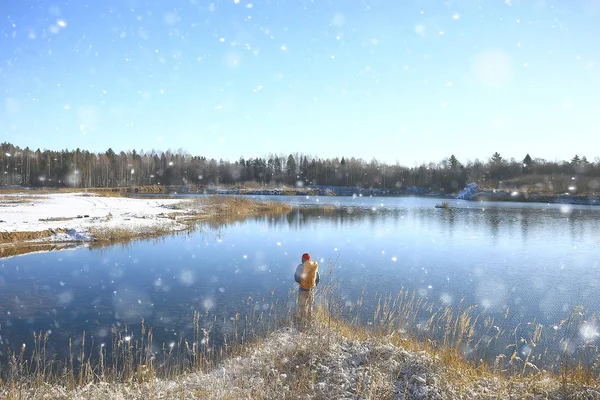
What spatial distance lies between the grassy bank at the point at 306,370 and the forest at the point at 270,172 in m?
107

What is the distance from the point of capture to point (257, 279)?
15.2 m

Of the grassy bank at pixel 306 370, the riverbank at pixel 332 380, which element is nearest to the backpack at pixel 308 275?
the grassy bank at pixel 306 370

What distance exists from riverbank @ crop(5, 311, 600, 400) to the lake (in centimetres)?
255

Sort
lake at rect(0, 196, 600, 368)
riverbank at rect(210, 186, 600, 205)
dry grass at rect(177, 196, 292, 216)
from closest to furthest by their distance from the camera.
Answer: lake at rect(0, 196, 600, 368) → dry grass at rect(177, 196, 292, 216) → riverbank at rect(210, 186, 600, 205)

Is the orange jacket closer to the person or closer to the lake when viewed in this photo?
the person

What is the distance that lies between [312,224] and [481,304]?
2419 cm

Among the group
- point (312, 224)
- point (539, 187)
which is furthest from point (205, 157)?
point (312, 224)

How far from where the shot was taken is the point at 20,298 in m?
12.5

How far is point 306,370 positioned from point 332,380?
0.56m

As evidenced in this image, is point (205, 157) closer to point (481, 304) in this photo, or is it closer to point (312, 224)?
point (312, 224)

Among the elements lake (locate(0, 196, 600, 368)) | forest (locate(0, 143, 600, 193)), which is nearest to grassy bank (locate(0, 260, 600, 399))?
lake (locate(0, 196, 600, 368))

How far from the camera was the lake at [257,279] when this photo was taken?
10.8 metres

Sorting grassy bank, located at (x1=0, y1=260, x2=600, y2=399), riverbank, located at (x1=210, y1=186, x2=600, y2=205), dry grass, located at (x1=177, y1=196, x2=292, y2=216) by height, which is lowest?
grassy bank, located at (x1=0, y1=260, x2=600, y2=399)

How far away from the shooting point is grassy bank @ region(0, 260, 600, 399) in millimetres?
5992
